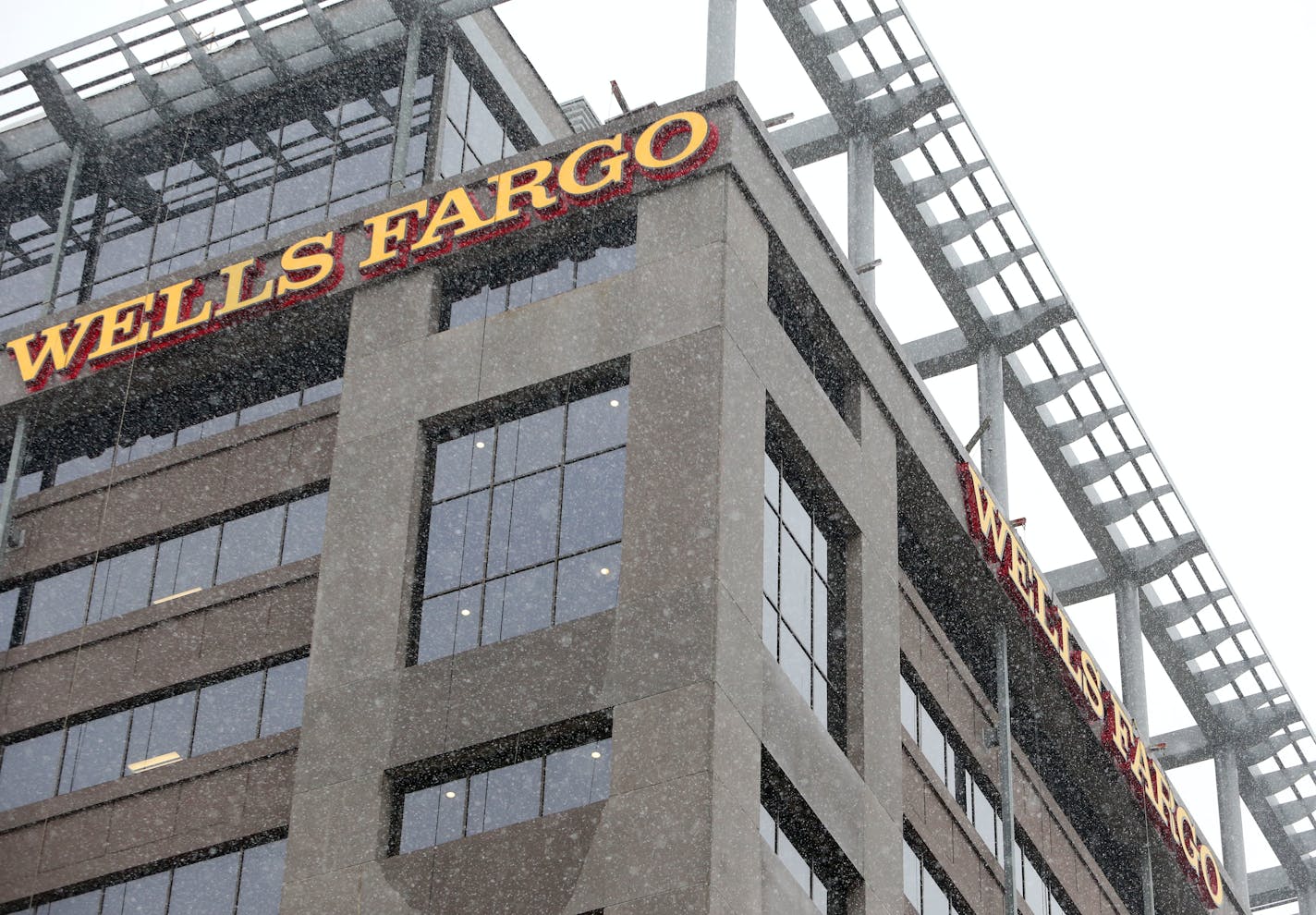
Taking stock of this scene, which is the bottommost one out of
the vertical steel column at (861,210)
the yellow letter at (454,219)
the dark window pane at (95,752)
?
the dark window pane at (95,752)

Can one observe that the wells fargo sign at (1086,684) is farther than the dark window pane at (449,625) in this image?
Yes

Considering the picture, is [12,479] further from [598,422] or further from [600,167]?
[600,167]

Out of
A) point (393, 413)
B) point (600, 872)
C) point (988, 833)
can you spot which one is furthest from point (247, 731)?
point (988, 833)

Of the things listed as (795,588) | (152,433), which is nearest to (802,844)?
(795,588)

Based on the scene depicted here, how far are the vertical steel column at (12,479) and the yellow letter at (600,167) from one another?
1264cm

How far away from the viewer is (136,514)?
138 feet

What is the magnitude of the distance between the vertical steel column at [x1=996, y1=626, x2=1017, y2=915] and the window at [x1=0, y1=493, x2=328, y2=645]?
1651 cm

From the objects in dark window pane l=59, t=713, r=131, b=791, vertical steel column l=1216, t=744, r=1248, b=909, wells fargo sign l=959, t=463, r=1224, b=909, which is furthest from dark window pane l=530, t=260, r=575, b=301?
vertical steel column l=1216, t=744, r=1248, b=909

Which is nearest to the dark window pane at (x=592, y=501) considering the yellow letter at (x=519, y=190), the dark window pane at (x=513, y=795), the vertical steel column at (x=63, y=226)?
the dark window pane at (x=513, y=795)

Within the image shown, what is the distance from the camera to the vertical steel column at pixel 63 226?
48469 millimetres

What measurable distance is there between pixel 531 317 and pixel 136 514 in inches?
358

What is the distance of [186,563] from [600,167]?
10680 mm

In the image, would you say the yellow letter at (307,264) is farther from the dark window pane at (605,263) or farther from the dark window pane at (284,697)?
the dark window pane at (284,697)

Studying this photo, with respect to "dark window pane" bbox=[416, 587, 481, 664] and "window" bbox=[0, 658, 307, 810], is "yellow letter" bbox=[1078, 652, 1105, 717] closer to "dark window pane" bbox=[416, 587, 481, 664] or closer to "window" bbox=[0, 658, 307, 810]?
"dark window pane" bbox=[416, 587, 481, 664]
